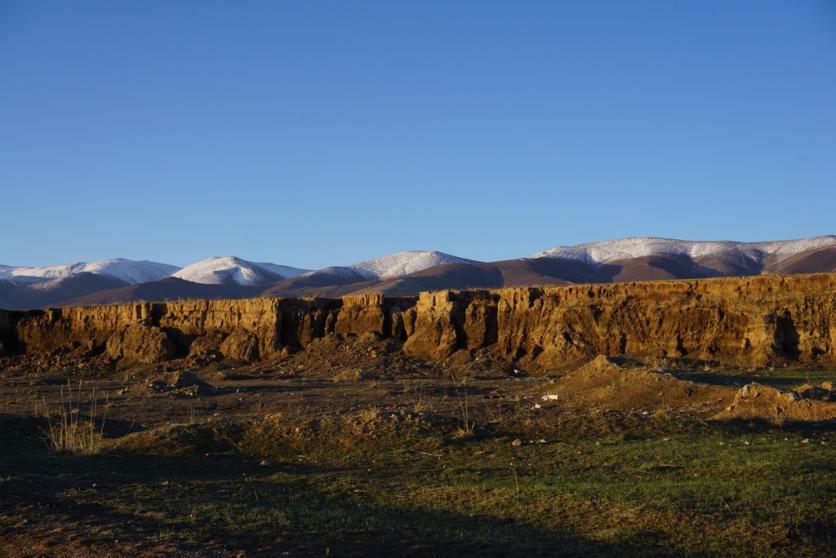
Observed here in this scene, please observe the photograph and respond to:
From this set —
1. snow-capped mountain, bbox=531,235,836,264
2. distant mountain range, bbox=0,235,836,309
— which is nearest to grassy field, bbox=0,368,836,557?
distant mountain range, bbox=0,235,836,309

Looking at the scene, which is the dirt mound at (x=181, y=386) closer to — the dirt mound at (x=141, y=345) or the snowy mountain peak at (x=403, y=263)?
the dirt mound at (x=141, y=345)

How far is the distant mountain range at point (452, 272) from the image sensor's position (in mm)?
105688

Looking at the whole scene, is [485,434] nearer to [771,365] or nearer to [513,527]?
[513,527]

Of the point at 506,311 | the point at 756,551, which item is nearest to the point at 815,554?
the point at 756,551

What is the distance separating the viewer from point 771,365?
2862 cm

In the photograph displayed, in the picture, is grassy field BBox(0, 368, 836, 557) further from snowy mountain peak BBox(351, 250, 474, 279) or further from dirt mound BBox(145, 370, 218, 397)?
snowy mountain peak BBox(351, 250, 474, 279)

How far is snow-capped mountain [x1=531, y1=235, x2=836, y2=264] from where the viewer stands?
4555 inches

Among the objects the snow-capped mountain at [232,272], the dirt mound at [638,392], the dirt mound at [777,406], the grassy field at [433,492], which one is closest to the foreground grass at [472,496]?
the grassy field at [433,492]

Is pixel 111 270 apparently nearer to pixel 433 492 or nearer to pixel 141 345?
pixel 141 345

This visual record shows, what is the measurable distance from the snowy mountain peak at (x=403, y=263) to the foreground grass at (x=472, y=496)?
122 m

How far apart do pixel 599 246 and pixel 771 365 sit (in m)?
114

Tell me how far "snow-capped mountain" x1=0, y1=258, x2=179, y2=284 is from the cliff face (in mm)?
107925

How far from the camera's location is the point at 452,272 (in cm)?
11369

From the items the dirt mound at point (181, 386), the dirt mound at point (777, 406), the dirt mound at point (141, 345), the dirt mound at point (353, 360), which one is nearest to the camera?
the dirt mound at point (777, 406)
